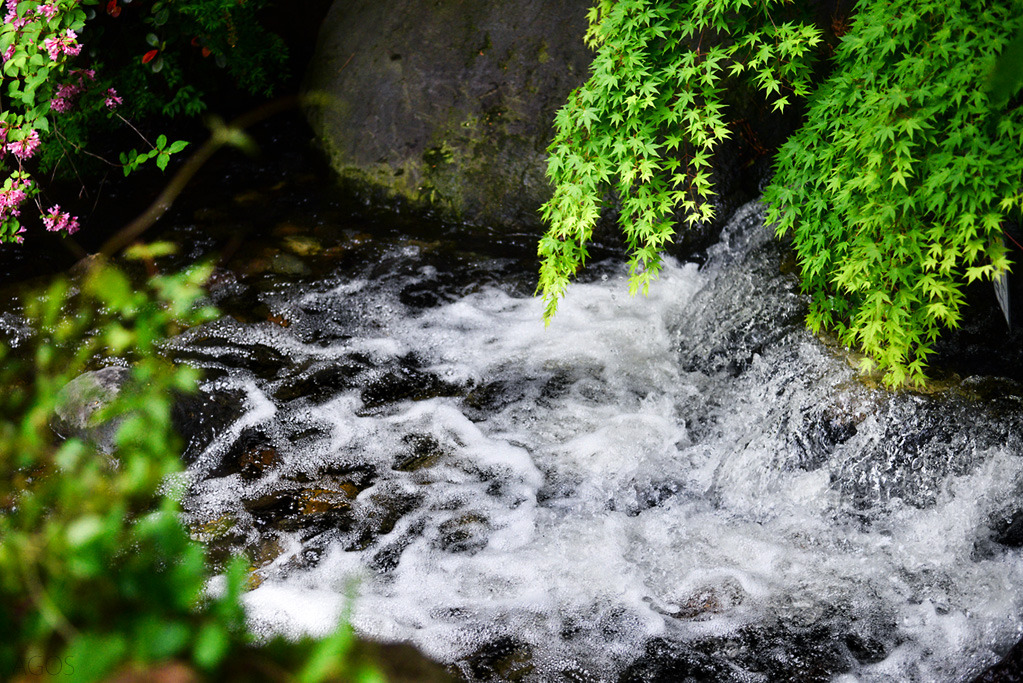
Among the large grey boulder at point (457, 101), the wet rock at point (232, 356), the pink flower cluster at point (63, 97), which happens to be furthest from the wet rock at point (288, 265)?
the pink flower cluster at point (63, 97)

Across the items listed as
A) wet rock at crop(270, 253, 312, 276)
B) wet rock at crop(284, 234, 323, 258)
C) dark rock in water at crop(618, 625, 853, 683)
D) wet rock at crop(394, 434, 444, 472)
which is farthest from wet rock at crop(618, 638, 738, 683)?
wet rock at crop(284, 234, 323, 258)

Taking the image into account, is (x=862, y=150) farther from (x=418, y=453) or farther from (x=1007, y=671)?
(x=418, y=453)

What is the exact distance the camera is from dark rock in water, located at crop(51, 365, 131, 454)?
375 cm

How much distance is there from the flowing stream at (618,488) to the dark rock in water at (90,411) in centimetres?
46

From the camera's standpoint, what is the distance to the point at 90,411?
3.81 metres

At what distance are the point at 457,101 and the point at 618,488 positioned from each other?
3622 millimetres

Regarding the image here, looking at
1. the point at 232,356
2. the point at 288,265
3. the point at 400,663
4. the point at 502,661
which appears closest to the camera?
the point at 400,663

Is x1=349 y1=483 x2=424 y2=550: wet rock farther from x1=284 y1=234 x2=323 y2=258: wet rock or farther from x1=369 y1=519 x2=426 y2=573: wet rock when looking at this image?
x1=284 y1=234 x2=323 y2=258: wet rock

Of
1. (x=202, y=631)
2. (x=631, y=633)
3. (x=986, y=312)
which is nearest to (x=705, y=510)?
(x=631, y=633)

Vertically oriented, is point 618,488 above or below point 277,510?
below

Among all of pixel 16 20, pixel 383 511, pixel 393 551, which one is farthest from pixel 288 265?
pixel 393 551

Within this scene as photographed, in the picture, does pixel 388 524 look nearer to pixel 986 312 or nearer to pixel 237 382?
pixel 237 382

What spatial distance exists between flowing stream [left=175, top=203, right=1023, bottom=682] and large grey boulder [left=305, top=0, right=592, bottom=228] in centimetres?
128

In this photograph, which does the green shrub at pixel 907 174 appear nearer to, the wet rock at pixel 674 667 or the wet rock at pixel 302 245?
the wet rock at pixel 674 667
